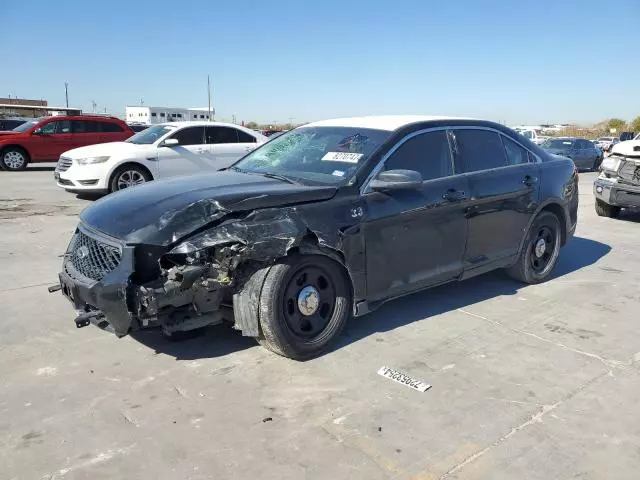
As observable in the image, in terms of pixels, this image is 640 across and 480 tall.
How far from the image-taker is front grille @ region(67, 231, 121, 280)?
3.50 m

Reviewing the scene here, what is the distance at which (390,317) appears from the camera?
4.72 m

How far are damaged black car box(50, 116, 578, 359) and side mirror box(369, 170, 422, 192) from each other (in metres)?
0.01

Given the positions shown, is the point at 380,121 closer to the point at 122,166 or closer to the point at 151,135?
the point at 122,166

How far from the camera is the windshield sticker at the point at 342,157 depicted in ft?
14.0

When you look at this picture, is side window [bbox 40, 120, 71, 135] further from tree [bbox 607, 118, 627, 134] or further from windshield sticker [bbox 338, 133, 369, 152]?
tree [bbox 607, 118, 627, 134]

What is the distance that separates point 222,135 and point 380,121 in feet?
25.2

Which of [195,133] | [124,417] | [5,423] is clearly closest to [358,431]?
[124,417]

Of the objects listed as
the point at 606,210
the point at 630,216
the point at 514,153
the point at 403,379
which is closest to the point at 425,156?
the point at 514,153

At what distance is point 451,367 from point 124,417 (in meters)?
2.15

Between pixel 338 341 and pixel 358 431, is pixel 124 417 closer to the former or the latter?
pixel 358 431

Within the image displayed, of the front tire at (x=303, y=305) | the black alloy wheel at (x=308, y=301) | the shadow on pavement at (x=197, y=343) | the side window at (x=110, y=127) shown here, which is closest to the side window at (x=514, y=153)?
→ the front tire at (x=303, y=305)

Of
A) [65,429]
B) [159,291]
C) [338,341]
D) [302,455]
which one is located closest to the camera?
[302,455]

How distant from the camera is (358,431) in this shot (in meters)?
3.00

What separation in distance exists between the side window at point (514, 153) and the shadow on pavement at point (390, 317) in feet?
4.26
